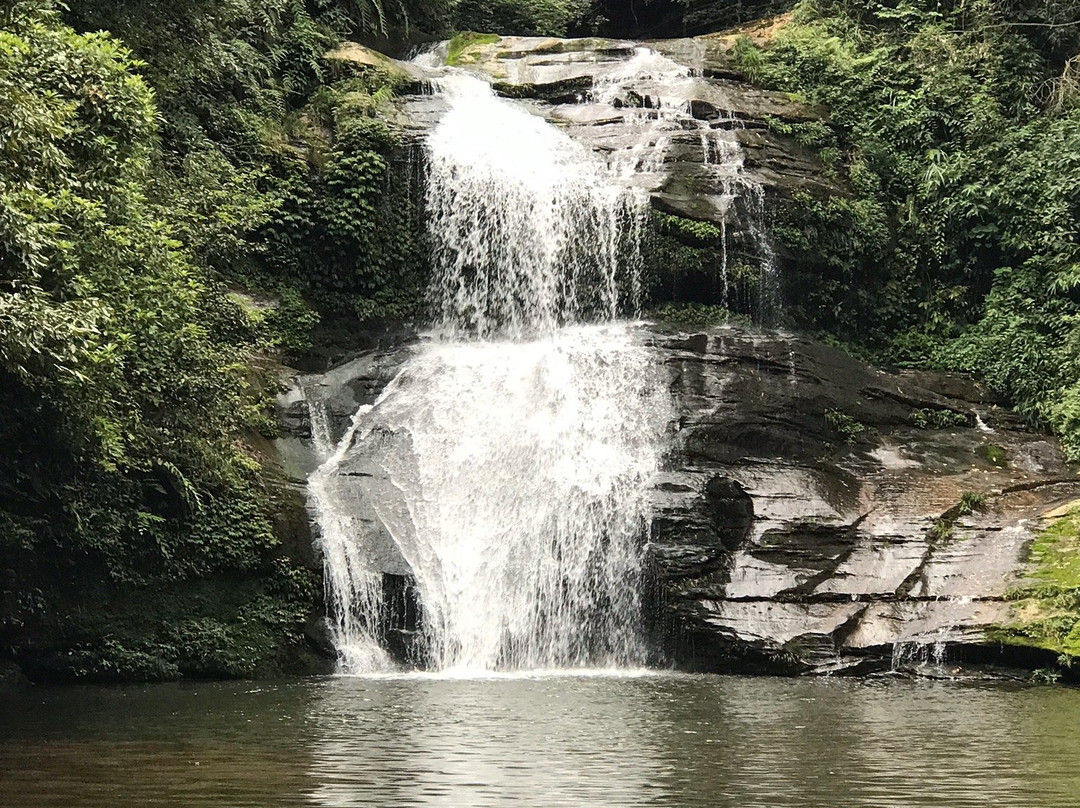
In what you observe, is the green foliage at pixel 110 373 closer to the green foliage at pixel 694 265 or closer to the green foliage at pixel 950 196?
the green foliage at pixel 694 265

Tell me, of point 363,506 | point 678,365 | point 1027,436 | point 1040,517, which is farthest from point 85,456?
point 1027,436

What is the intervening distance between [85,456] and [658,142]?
13.3 meters

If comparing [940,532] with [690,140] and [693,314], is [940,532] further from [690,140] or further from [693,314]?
[690,140]

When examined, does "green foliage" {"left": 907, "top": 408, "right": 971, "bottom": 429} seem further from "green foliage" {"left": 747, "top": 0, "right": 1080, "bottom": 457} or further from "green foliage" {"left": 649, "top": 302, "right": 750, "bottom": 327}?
"green foliage" {"left": 649, "top": 302, "right": 750, "bottom": 327}

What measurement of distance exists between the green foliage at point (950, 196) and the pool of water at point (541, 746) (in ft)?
32.4

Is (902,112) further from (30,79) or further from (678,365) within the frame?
(30,79)

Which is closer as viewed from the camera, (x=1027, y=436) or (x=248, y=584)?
(x=248, y=584)

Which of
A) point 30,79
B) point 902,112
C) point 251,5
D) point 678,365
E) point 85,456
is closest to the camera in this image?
point 30,79

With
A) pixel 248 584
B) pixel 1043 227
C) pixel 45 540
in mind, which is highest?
pixel 1043 227

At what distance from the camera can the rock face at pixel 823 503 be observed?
1492cm

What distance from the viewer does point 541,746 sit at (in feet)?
27.8

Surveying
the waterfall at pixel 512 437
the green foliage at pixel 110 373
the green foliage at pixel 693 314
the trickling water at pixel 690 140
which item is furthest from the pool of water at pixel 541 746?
the trickling water at pixel 690 140

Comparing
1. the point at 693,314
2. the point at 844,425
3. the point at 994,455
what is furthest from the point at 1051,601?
the point at 693,314

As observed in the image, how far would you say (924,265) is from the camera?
23406 mm
